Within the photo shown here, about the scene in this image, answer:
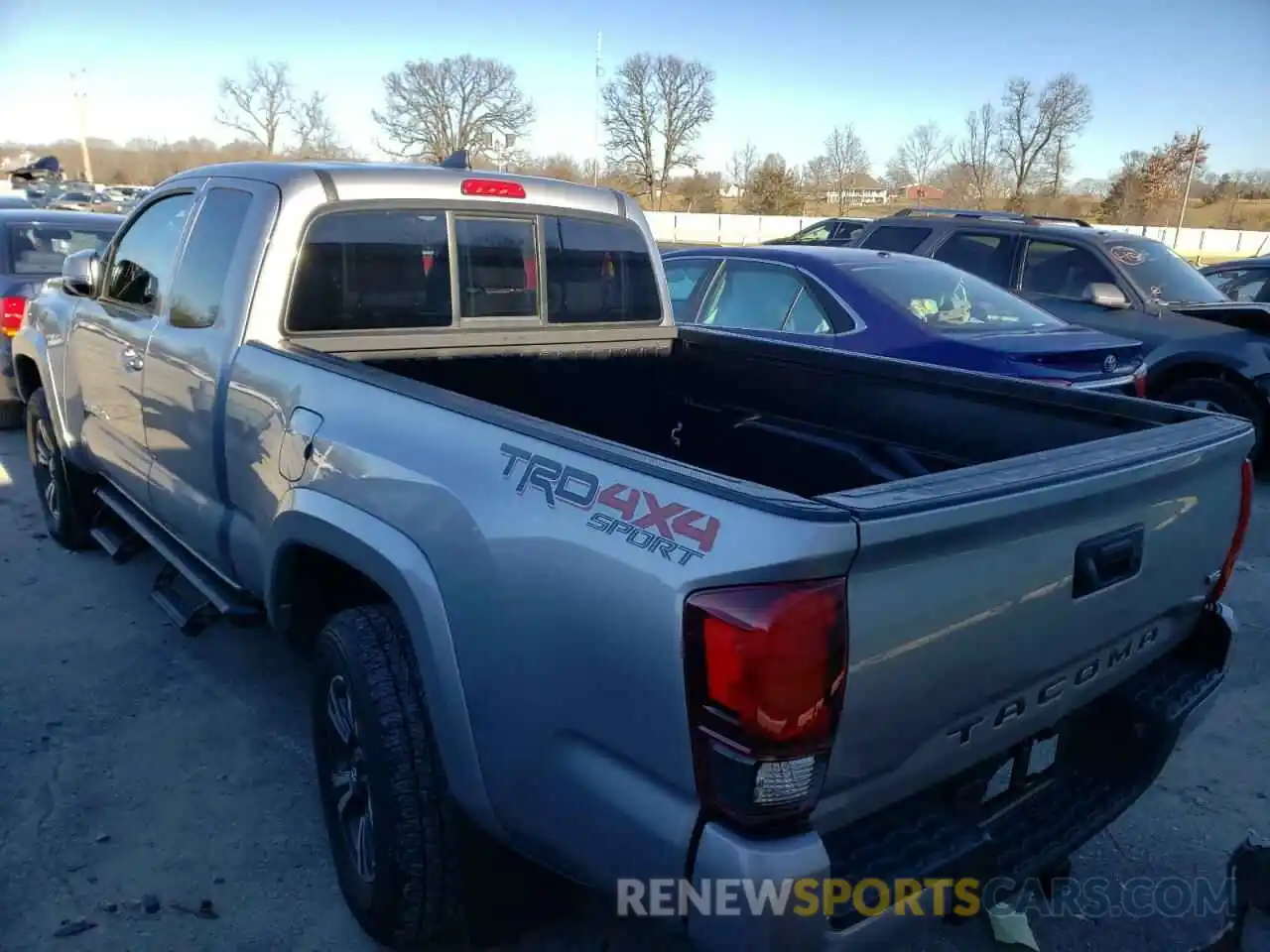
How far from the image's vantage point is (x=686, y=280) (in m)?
7.02

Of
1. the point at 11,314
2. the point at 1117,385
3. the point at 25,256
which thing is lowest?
the point at 1117,385

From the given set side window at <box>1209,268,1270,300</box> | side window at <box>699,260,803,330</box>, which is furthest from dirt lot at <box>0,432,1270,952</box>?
side window at <box>1209,268,1270,300</box>

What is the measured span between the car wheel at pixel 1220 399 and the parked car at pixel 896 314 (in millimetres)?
1965

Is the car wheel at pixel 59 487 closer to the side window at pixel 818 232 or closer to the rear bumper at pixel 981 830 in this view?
the rear bumper at pixel 981 830

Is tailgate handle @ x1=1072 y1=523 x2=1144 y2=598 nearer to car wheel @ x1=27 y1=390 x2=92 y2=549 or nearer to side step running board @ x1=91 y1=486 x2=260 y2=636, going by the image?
side step running board @ x1=91 y1=486 x2=260 y2=636

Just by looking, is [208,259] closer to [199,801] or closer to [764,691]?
[199,801]

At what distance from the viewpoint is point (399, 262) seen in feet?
11.2

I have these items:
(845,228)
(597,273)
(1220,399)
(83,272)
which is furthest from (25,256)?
(845,228)

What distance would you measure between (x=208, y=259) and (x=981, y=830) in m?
3.03

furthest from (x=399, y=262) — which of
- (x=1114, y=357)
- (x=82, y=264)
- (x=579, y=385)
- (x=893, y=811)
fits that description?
(x=1114, y=357)

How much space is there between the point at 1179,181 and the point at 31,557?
5610 centimetres

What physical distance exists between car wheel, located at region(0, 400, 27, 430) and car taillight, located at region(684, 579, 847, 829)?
25.6 ft

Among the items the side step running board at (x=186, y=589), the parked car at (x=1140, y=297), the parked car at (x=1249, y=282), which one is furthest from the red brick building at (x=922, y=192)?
the side step running board at (x=186, y=589)

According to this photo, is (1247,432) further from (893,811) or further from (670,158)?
(670,158)
